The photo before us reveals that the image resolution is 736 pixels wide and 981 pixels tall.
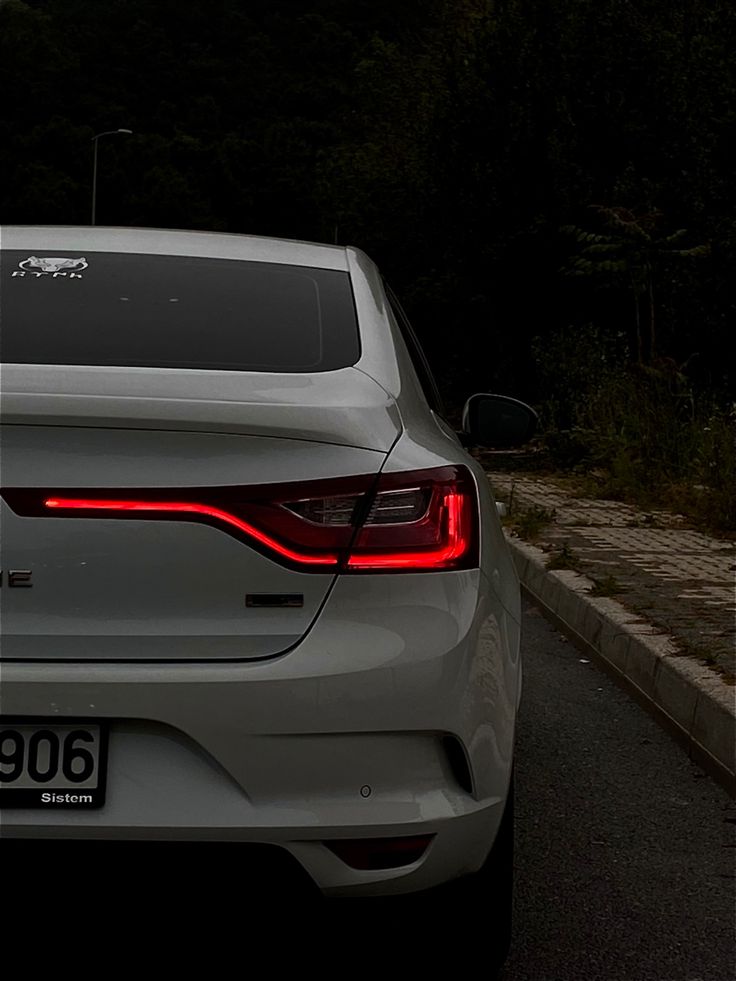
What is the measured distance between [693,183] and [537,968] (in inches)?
750

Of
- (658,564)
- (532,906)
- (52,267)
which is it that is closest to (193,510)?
(52,267)

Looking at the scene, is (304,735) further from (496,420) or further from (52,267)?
(496,420)

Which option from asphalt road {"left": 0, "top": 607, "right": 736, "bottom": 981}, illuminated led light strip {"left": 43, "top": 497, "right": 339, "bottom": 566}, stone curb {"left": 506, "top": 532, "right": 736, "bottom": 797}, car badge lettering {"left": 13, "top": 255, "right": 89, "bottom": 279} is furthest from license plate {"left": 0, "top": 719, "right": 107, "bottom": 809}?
stone curb {"left": 506, "top": 532, "right": 736, "bottom": 797}

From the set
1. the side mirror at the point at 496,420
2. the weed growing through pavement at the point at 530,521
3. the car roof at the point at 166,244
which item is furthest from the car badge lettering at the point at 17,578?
the weed growing through pavement at the point at 530,521

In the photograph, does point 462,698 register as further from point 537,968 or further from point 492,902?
point 537,968

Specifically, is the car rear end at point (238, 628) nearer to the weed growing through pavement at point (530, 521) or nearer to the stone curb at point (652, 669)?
the stone curb at point (652, 669)

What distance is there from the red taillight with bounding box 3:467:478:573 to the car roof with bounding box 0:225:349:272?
120 cm

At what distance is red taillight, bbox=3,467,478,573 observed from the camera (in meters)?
2.95

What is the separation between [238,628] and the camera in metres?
2.98

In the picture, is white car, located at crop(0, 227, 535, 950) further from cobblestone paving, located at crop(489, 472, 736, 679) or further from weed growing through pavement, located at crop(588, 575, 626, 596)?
weed growing through pavement, located at crop(588, 575, 626, 596)

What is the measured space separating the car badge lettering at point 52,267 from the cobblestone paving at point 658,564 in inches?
130

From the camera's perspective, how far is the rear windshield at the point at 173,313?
349 centimetres

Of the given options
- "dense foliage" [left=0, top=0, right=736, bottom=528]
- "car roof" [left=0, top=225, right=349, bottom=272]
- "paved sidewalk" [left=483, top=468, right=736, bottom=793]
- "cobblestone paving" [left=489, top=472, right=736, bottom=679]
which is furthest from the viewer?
"dense foliage" [left=0, top=0, right=736, bottom=528]

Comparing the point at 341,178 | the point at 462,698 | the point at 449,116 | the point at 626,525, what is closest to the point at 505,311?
the point at 449,116
